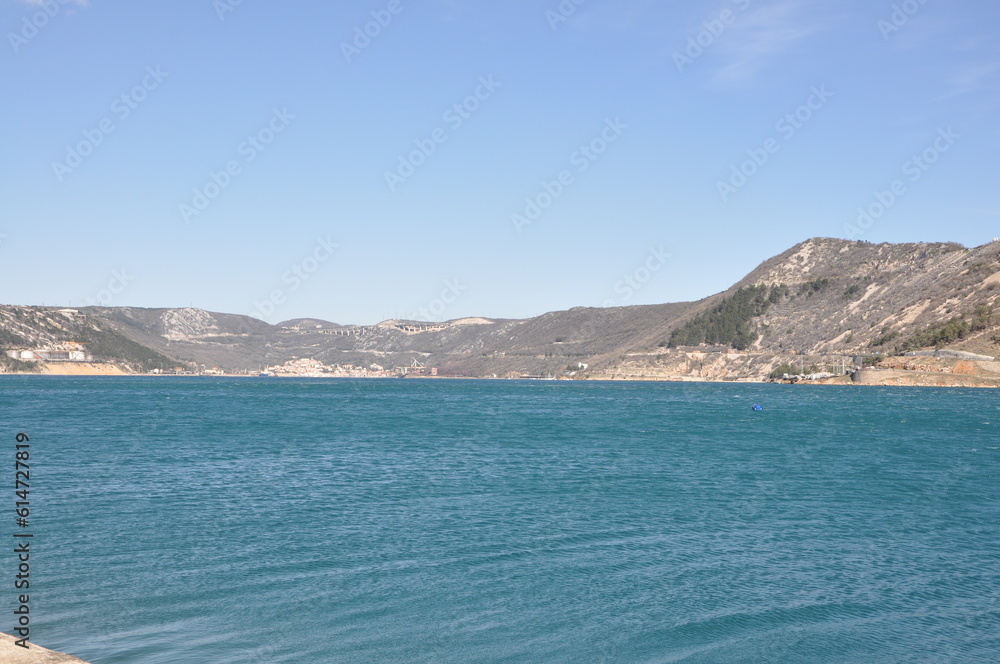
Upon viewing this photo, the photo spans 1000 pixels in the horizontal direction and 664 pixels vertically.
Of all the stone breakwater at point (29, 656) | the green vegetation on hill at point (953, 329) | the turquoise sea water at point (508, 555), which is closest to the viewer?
the stone breakwater at point (29, 656)

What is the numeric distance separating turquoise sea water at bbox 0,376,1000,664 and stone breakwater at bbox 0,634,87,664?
443 centimetres

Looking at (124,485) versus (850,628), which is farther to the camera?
(124,485)

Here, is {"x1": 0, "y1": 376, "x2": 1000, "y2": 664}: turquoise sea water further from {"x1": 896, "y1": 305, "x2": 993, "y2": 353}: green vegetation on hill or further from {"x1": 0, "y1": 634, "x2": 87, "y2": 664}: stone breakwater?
{"x1": 896, "y1": 305, "x2": 993, "y2": 353}: green vegetation on hill

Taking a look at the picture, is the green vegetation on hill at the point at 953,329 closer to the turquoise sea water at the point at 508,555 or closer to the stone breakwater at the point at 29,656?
the turquoise sea water at the point at 508,555

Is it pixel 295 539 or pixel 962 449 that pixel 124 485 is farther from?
pixel 962 449

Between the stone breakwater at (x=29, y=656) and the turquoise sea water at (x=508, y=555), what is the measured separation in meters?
4.43

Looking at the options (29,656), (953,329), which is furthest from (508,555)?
(953,329)

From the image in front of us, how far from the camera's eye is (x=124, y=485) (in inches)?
1441

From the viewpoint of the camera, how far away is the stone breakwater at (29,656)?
11.1 meters

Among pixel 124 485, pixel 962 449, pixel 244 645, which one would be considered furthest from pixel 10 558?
pixel 962 449

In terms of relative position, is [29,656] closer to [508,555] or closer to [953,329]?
[508,555]

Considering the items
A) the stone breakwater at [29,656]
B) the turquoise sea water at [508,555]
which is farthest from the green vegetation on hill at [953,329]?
the stone breakwater at [29,656]

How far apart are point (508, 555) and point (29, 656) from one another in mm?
14731

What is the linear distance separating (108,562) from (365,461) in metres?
24.3
